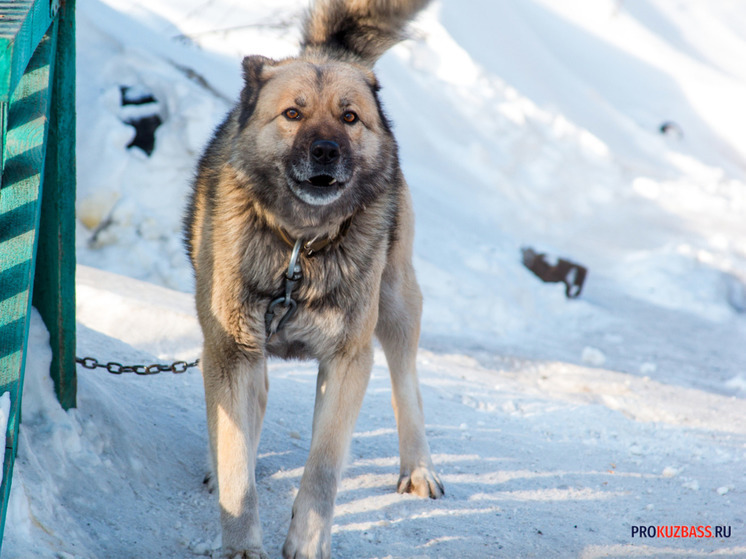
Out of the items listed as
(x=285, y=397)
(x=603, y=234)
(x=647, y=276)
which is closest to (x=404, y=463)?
(x=285, y=397)

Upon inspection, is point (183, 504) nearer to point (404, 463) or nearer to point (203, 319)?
point (203, 319)

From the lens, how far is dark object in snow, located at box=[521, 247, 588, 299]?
8422 millimetres

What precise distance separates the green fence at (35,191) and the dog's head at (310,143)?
2.05 ft

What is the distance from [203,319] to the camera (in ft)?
8.44

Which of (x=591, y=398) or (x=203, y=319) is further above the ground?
(x=203, y=319)

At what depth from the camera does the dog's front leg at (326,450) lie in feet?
7.81

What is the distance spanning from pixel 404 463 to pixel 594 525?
0.82 m

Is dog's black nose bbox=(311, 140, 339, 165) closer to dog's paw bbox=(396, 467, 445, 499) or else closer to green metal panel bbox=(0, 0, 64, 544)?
green metal panel bbox=(0, 0, 64, 544)

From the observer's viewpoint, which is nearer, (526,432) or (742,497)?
(742,497)

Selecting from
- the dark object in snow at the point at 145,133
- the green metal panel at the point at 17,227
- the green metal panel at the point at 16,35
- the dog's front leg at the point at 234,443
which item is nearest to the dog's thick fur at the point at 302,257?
the dog's front leg at the point at 234,443

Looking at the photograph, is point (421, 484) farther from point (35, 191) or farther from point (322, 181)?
point (35, 191)

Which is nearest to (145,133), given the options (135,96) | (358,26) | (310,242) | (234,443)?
(135,96)

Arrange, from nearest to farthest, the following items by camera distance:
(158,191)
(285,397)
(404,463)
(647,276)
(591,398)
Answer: (404,463)
(285,397)
(591,398)
(158,191)
(647,276)

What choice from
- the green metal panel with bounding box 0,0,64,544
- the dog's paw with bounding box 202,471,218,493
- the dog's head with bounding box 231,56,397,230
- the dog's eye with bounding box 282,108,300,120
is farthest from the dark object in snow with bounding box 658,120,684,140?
the green metal panel with bounding box 0,0,64,544
